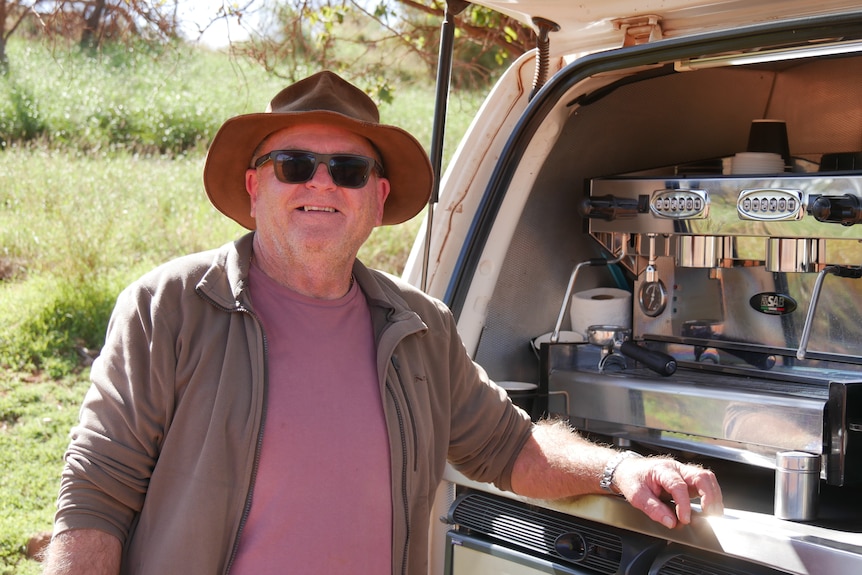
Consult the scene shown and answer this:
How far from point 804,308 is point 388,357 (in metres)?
1.14

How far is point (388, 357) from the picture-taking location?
2256mm

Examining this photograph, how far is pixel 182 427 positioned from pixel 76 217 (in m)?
6.85

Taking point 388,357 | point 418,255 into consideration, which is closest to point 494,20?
point 418,255

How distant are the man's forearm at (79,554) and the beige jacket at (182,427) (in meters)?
0.02

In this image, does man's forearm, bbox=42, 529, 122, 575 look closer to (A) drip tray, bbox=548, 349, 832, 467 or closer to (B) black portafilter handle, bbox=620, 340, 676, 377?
(A) drip tray, bbox=548, 349, 832, 467

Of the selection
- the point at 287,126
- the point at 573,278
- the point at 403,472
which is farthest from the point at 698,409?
the point at 287,126

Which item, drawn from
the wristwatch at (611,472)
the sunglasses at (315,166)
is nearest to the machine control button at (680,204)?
the wristwatch at (611,472)

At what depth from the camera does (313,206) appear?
2.28 meters

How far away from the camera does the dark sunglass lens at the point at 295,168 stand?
7.39ft

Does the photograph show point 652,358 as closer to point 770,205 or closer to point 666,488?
point 770,205

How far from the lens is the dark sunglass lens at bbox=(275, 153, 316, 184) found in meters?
2.25

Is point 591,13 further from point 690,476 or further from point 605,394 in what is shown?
point 690,476

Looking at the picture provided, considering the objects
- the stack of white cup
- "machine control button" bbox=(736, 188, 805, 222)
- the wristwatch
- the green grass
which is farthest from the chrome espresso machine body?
the green grass

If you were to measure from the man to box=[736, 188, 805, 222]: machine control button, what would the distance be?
0.69m
